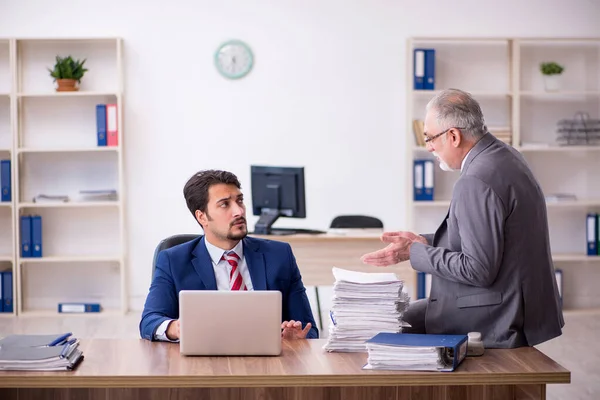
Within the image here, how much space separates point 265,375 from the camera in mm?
2395

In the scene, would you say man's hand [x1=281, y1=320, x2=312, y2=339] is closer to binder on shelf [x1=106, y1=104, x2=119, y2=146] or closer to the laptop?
the laptop

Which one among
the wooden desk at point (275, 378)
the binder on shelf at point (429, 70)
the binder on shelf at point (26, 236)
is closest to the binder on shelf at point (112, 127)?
the binder on shelf at point (26, 236)

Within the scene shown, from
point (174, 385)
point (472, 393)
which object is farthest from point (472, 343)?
point (174, 385)

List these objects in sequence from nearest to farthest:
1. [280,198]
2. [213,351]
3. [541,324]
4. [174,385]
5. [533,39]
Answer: [174,385]
[213,351]
[541,324]
[280,198]
[533,39]

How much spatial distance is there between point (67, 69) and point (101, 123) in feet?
1.70

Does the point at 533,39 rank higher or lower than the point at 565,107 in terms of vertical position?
higher

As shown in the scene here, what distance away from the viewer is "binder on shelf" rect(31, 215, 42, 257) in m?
7.05

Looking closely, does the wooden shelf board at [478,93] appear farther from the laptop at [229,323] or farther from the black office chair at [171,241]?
the laptop at [229,323]

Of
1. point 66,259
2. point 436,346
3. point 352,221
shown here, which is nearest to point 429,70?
point 352,221

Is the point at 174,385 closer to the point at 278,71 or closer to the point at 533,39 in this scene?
the point at 278,71

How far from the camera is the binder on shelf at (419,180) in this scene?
279 inches

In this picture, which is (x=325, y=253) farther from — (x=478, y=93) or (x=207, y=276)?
(x=207, y=276)

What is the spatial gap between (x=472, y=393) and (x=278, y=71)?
506 centimetres

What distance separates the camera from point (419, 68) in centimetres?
707
